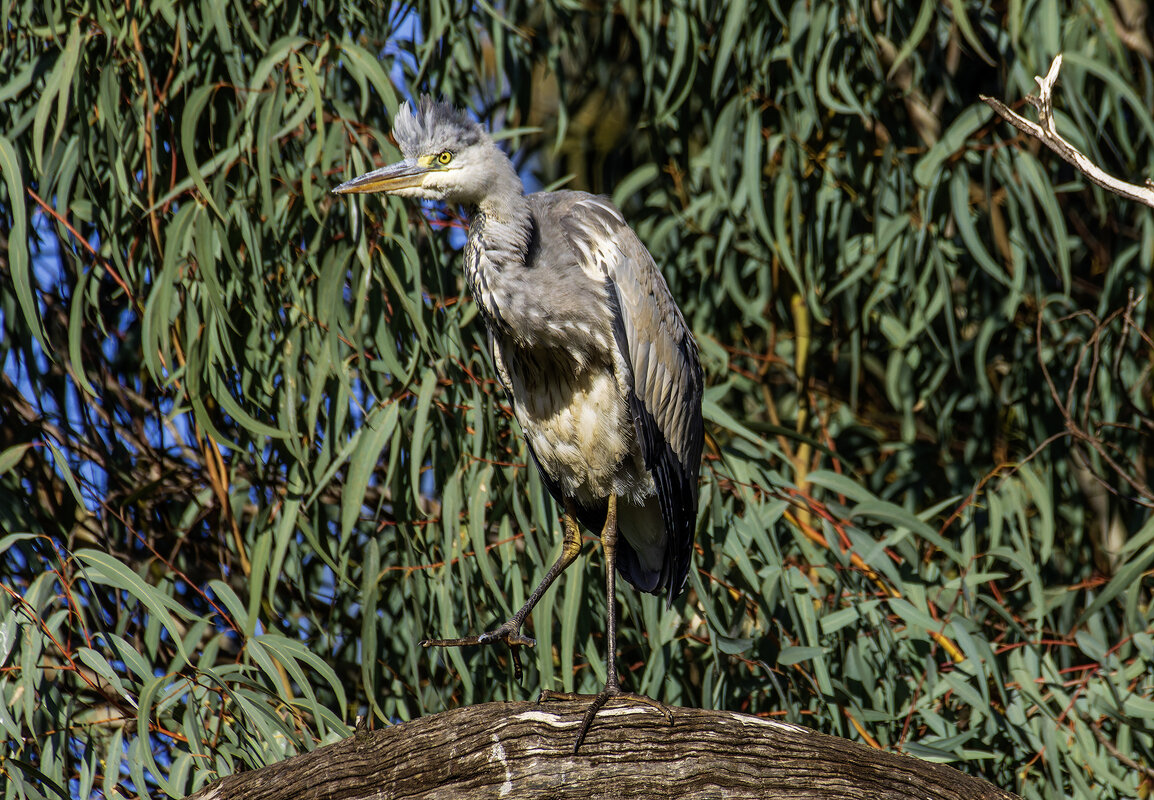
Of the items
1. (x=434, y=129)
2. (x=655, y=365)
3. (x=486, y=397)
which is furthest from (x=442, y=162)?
(x=486, y=397)

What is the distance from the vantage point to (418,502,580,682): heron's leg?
2.69 metres

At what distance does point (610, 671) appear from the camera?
2.62 metres

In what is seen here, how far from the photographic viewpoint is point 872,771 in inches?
84.6

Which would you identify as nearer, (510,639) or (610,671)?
(610,671)

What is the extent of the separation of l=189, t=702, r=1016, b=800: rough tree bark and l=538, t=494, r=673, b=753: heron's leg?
0.07ft

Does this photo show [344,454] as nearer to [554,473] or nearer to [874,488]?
[554,473]

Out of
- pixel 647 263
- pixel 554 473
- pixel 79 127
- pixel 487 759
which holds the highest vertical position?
pixel 79 127

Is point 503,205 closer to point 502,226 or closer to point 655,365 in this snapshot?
point 502,226

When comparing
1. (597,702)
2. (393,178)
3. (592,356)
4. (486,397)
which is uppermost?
(393,178)

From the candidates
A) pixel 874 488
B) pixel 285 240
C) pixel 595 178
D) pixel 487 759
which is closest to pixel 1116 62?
pixel 874 488

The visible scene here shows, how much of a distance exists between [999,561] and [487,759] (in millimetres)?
2233

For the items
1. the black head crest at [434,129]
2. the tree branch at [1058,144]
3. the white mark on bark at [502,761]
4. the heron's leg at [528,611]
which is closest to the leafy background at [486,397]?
the heron's leg at [528,611]

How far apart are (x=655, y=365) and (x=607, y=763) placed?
3.24 feet

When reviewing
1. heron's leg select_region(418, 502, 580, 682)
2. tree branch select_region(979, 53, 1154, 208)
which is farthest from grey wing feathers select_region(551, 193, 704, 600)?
tree branch select_region(979, 53, 1154, 208)
